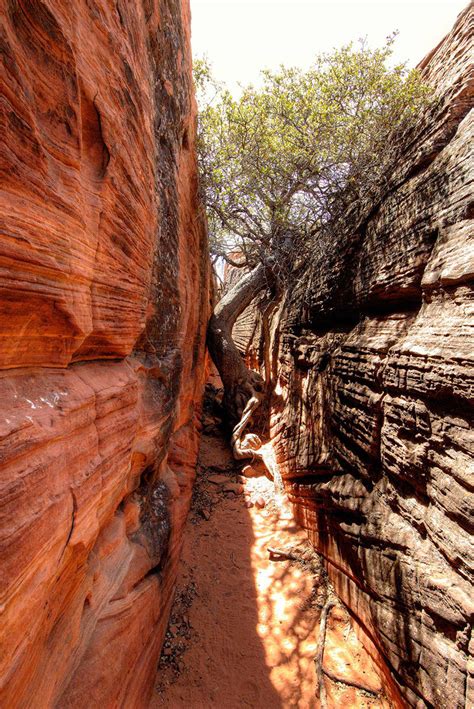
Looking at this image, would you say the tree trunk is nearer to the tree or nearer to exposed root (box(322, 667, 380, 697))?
the tree

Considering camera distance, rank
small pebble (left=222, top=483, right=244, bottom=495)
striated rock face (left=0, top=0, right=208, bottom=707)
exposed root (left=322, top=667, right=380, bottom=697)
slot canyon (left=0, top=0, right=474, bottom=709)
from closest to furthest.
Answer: striated rock face (left=0, top=0, right=208, bottom=707), slot canyon (left=0, top=0, right=474, bottom=709), exposed root (left=322, top=667, right=380, bottom=697), small pebble (left=222, top=483, right=244, bottom=495)

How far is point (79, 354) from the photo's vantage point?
8.30 ft

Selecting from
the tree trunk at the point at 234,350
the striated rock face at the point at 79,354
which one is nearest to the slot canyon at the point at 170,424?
the striated rock face at the point at 79,354

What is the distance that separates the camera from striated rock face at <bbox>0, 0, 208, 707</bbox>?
1649 mm

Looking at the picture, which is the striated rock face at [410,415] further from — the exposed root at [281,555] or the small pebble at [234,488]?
the small pebble at [234,488]

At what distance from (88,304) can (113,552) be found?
2488 mm

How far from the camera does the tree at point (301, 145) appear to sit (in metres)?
5.42

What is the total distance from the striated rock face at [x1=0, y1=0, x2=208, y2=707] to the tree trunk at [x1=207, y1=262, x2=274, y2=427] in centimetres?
540

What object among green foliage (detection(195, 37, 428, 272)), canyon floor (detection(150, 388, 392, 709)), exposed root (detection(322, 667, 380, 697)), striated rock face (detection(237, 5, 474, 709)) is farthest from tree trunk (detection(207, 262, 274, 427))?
exposed root (detection(322, 667, 380, 697))

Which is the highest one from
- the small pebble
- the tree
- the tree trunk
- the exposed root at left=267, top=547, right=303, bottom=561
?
the tree

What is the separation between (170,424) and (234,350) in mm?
5354

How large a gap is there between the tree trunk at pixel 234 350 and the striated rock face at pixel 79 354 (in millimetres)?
5395

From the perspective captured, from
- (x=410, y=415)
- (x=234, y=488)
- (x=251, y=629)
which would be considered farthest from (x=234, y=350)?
(x=410, y=415)

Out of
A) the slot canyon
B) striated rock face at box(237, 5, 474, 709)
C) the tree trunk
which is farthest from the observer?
the tree trunk
